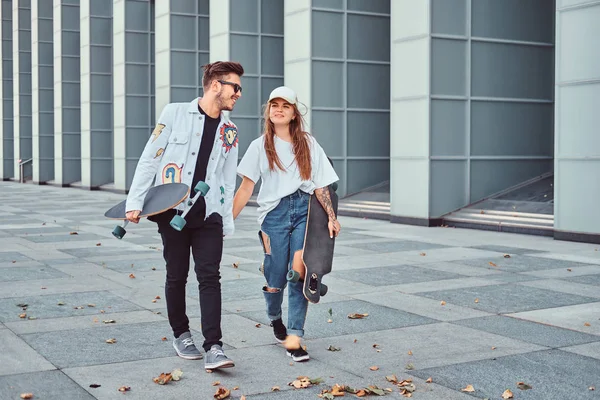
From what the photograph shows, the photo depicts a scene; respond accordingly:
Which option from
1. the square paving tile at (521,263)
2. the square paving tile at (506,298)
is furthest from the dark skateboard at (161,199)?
the square paving tile at (521,263)

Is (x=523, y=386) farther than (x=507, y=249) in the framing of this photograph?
No

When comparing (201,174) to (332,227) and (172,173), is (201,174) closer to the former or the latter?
(172,173)

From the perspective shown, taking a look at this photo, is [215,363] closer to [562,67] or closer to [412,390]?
[412,390]

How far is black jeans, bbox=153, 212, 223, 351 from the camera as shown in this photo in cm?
533

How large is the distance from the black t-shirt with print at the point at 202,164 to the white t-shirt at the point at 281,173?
295 millimetres

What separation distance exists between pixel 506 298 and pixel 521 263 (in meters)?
2.65

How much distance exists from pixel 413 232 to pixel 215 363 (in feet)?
32.5

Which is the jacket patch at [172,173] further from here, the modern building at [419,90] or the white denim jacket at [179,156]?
the modern building at [419,90]

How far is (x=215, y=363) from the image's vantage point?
202 inches

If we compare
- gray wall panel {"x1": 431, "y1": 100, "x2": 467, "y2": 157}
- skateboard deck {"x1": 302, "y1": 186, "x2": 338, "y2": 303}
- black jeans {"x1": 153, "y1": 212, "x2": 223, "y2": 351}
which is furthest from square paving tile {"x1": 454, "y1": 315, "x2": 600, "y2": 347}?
gray wall panel {"x1": 431, "y1": 100, "x2": 467, "y2": 157}

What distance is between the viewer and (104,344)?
5.92m

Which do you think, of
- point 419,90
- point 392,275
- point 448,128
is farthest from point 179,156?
point 448,128

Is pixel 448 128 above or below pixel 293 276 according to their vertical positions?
above

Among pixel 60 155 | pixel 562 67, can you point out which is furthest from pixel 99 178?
pixel 562 67
